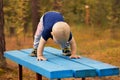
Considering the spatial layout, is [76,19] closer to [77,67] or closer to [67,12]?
[67,12]

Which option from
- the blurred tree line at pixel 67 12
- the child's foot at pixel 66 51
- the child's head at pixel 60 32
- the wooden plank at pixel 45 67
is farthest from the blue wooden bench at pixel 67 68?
the blurred tree line at pixel 67 12

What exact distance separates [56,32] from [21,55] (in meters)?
1.61

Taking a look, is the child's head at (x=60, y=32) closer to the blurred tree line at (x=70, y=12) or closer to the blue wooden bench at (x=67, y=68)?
the blue wooden bench at (x=67, y=68)

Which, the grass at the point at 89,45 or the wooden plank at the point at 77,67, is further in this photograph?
the grass at the point at 89,45

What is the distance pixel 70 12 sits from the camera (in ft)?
77.4

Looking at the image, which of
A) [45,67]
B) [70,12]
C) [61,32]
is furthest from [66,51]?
[70,12]

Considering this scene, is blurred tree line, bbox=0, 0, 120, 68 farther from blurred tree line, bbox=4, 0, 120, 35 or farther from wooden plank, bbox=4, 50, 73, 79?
wooden plank, bbox=4, 50, 73, 79

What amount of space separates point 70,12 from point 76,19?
2452 mm

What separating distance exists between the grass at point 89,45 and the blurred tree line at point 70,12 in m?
0.67

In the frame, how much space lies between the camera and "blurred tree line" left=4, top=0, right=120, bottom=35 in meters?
17.5

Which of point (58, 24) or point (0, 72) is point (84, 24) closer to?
point (0, 72)

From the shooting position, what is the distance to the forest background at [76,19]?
17.3 meters

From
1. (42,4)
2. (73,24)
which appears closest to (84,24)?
(73,24)

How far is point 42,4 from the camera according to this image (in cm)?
2012
